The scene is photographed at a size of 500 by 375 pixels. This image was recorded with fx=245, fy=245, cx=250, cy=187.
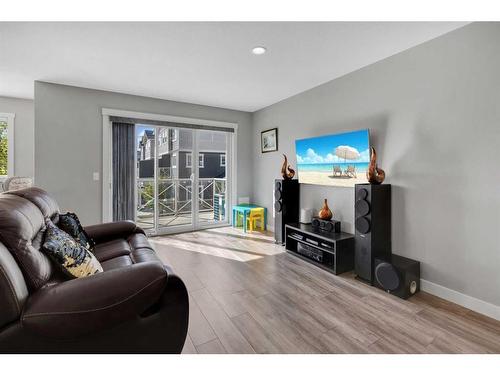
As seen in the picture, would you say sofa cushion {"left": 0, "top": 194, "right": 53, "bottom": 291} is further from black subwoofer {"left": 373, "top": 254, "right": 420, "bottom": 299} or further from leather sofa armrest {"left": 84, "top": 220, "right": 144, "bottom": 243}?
black subwoofer {"left": 373, "top": 254, "right": 420, "bottom": 299}

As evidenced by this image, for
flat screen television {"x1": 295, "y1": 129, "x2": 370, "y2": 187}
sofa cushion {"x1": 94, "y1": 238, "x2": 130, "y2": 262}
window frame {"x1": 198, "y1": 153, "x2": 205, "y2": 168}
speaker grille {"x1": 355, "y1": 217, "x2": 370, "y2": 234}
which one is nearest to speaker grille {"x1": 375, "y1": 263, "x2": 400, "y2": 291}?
speaker grille {"x1": 355, "y1": 217, "x2": 370, "y2": 234}

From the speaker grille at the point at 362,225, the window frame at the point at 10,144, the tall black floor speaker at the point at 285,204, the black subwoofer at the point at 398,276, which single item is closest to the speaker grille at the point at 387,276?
the black subwoofer at the point at 398,276

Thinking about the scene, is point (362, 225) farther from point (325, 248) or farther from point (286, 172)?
point (286, 172)

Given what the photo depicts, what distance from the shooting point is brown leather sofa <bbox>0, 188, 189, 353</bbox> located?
100cm

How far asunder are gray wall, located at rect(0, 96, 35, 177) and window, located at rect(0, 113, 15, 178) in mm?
49

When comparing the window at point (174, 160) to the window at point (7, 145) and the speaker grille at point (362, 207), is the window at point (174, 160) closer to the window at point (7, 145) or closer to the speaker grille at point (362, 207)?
the window at point (7, 145)

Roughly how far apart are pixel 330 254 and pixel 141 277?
222 centimetres

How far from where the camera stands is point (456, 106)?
2080 mm

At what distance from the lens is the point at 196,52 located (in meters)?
2.49

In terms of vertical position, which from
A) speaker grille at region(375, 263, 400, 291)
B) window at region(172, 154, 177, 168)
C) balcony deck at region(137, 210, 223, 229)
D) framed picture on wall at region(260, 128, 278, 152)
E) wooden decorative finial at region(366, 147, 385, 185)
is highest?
framed picture on wall at region(260, 128, 278, 152)

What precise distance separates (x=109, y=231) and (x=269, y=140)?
120 inches

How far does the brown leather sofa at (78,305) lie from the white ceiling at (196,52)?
5.68ft

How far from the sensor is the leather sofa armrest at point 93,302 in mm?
1016

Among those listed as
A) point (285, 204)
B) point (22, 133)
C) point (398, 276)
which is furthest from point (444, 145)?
point (22, 133)
